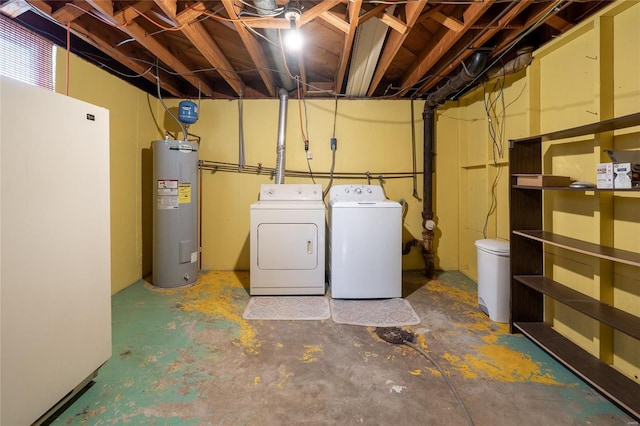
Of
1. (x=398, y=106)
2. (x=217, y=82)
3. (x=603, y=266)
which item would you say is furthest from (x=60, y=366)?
(x=398, y=106)

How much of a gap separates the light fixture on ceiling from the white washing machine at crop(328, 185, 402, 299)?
1.35 metres

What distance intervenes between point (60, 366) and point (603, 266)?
2937 mm

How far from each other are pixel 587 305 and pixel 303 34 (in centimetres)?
270

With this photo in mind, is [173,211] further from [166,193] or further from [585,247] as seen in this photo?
[585,247]

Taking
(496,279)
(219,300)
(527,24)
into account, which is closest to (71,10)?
(219,300)

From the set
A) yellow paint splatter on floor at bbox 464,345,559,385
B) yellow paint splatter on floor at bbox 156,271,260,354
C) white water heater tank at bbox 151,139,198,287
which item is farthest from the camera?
white water heater tank at bbox 151,139,198,287

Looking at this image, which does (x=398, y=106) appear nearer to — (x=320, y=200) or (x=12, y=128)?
(x=320, y=200)

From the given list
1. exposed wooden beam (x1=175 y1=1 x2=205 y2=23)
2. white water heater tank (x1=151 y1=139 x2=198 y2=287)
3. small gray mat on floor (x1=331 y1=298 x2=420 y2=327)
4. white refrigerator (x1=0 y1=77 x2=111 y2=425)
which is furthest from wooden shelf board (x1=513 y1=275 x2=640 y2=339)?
white water heater tank (x1=151 y1=139 x2=198 y2=287)

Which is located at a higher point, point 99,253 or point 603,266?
point 99,253

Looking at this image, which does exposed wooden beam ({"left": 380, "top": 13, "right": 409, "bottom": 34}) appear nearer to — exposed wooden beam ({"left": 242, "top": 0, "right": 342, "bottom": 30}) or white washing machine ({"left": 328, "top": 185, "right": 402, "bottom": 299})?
exposed wooden beam ({"left": 242, "top": 0, "right": 342, "bottom": 30})

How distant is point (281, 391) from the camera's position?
1.50 meters

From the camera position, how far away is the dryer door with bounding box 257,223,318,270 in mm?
2734

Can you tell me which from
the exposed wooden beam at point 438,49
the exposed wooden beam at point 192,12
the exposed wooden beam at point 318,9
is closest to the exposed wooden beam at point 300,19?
the exposed wooden beam at point 318,9

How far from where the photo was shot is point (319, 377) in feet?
5.27
